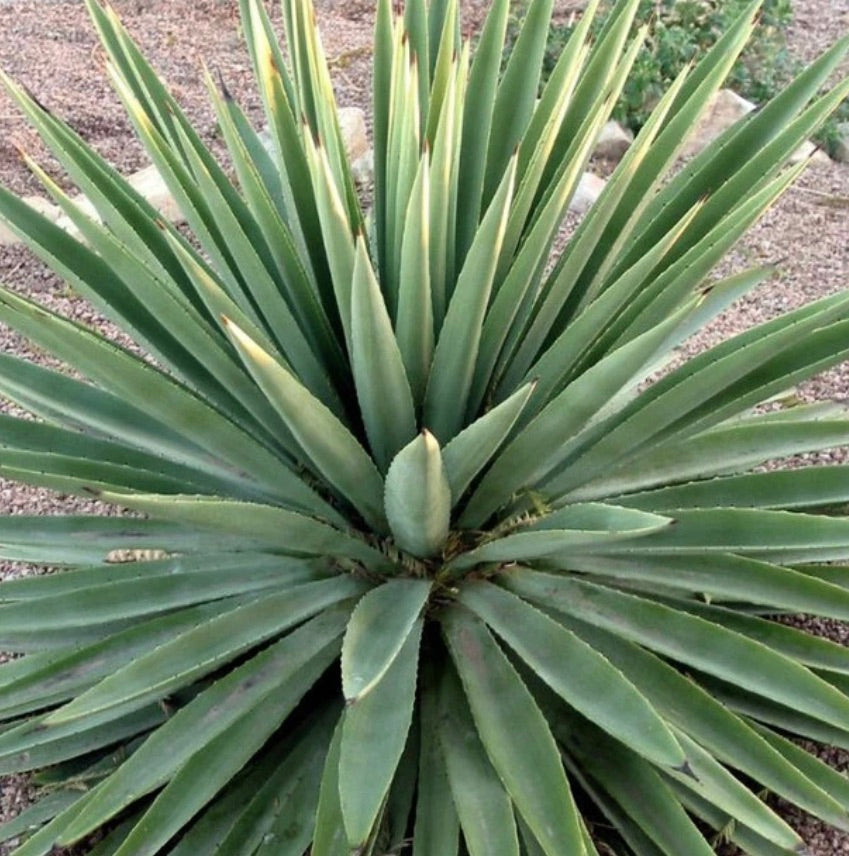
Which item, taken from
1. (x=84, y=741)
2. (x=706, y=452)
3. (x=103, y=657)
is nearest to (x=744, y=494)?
(x=706, y=452)

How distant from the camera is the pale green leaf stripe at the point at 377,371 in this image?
1.56 meters

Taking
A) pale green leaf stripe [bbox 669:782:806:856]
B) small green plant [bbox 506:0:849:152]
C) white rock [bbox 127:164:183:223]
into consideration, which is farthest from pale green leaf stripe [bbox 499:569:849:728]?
small green plant [bbox 506:0:849:152]

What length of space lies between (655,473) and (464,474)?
1.21ft

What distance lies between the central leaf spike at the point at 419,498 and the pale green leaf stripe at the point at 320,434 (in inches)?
2.8

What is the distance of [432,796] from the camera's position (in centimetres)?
176

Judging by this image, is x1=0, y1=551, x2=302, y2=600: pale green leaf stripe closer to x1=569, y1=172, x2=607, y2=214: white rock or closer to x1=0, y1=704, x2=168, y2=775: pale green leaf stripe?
x1=0, y1=704, x2=168, y2=775: pale green leaf stripe

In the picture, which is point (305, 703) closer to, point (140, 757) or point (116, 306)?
point (140, 757)

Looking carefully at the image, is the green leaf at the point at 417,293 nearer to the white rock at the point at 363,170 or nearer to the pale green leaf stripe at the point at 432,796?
the pale green leaf stripe at the point at 432,796

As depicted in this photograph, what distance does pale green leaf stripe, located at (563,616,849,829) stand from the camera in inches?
66.4

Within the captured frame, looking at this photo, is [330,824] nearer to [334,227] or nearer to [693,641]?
[693,641]

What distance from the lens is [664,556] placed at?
5.83ft

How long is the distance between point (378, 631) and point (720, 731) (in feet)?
1.70

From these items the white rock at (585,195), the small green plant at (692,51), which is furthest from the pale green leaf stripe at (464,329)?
the small green plant at (692,51)

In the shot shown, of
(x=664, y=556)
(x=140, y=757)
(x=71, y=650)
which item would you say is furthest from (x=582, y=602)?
(x=71, y=650)
